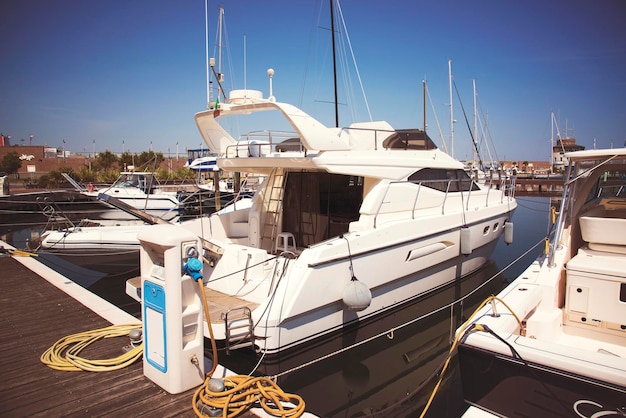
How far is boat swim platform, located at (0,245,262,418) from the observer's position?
342 cm

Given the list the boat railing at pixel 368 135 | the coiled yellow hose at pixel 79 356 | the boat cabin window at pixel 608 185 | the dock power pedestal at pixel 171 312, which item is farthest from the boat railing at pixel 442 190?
the coiled yellow hose at pixel 79 356

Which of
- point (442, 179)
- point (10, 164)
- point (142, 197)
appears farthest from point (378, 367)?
point (10, 164)

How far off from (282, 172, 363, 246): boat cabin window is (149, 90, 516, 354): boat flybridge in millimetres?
19

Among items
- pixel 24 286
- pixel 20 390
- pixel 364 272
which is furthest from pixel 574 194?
pixel 24 286

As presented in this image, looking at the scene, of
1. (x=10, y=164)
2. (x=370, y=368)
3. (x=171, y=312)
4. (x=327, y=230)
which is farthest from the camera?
(x=10, y=164)

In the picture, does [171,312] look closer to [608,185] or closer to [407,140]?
[407,140]

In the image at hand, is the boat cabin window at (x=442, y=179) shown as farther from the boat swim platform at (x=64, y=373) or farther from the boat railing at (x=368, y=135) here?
the boat swim platform at (x=64, y=373)

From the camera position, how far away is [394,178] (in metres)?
7.26

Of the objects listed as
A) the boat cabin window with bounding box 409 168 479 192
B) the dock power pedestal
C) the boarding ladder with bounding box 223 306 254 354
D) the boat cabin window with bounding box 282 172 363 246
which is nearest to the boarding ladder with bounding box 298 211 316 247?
the boat cabin window with bounding box 282 172 363 246

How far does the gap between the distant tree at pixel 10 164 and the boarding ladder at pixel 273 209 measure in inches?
1734

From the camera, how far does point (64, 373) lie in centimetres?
396

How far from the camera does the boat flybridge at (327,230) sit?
5.40 meters

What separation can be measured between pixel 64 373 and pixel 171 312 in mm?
1466

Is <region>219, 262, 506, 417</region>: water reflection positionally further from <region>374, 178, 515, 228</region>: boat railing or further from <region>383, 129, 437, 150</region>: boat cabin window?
<region>383, 129, 437, 150</region>: boat cabin window
